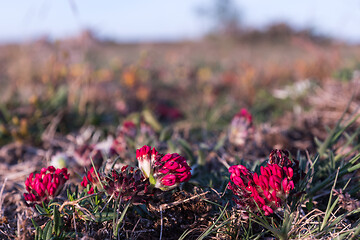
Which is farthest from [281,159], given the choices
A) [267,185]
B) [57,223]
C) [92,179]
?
[57,223]

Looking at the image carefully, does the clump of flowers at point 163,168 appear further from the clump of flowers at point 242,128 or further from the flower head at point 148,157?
the clump of flowers at point 242,128

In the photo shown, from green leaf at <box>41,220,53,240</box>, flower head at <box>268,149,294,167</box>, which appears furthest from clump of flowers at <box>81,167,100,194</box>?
flower head at <box>268,149,294,167</box>

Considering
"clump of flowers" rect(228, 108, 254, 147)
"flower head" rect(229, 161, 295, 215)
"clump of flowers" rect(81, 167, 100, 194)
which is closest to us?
"flower head" rect(229, 161, 295, 215)

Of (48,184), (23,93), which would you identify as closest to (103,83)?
(23,93)

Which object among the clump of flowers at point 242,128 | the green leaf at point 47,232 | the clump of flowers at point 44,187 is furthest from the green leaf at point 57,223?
the clump of flowers at point 242,128

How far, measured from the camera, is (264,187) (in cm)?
128

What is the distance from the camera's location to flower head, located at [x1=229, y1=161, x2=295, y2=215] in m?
1.25

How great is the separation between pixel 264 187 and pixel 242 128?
1045mm

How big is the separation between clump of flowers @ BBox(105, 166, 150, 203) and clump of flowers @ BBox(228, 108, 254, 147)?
112 centimetres

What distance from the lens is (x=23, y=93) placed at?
3.49 m

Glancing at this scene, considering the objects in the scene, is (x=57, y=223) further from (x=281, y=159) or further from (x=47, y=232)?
(x=281, y=159)

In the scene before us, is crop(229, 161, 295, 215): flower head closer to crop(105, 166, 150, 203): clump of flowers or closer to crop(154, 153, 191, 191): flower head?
crop(154, 153, 191, 191): flower head

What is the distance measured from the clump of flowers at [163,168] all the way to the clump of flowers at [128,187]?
45 millimetres

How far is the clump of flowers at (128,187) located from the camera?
133 cm
